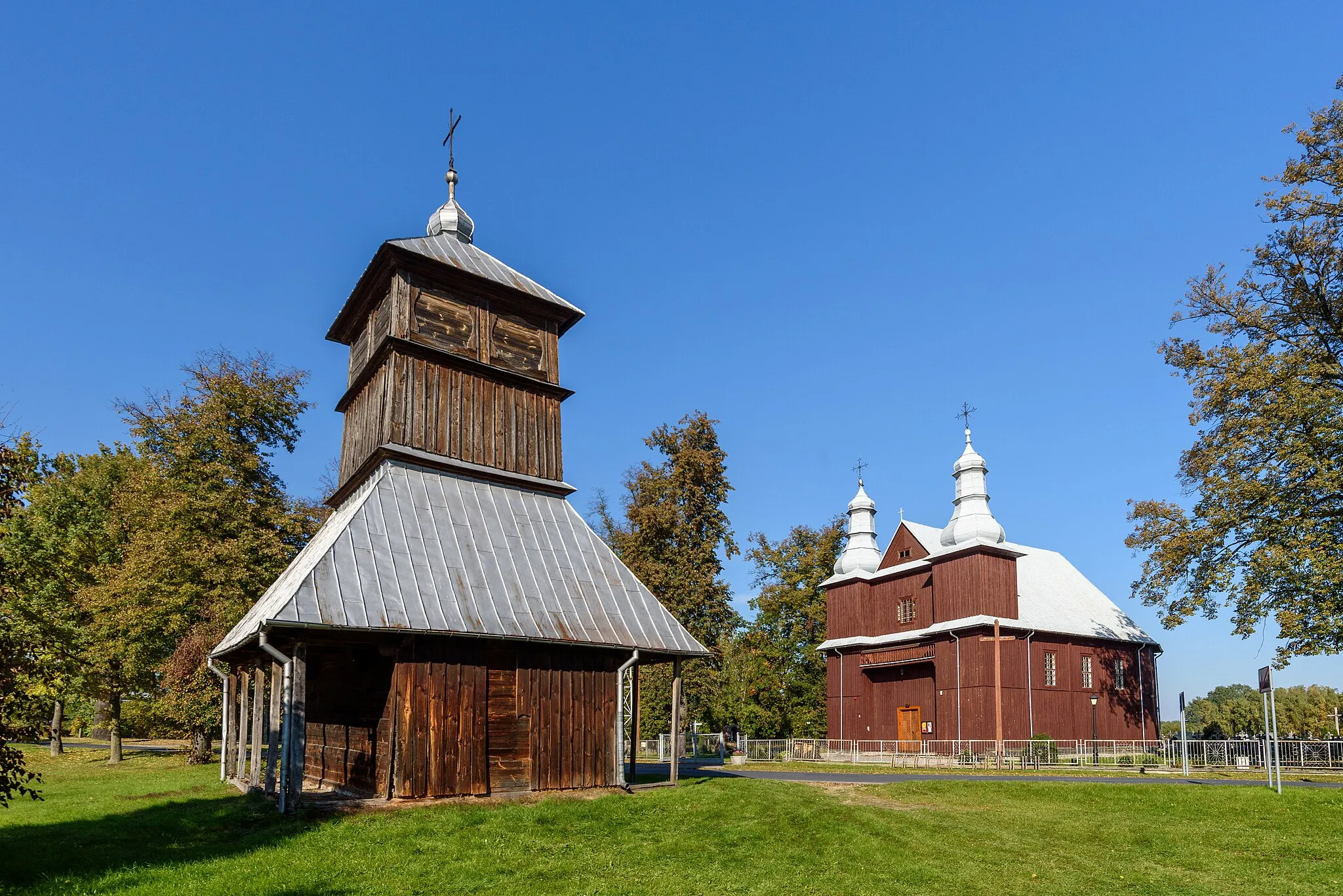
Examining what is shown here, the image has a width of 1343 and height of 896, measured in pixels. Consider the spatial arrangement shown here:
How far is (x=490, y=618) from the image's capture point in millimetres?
16516

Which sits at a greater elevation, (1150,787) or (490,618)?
(490,618)

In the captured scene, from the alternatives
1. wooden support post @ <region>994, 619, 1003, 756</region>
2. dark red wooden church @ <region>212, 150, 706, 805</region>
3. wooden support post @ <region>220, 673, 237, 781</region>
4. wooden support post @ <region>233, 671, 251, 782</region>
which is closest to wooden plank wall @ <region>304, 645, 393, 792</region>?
dark red wooden church @ <region>212, 150, 706, 805</region>

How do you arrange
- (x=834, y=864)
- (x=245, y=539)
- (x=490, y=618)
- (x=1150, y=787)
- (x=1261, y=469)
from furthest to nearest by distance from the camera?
(x=245, y=539), (x=1261, y=469), (x=1150, y=787), (x=490, y=618), (x=834, y=864)

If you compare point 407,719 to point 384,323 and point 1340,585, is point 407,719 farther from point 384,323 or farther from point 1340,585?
point 1340,585

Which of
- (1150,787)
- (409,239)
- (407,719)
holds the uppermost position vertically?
(409,239)

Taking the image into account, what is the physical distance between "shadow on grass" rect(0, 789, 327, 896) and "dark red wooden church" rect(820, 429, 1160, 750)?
93.0ft

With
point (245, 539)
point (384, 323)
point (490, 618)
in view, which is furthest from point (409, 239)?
point (245, 539)

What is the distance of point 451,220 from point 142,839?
55.6ft

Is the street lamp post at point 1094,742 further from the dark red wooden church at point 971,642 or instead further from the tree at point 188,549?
the tree at point 188,549

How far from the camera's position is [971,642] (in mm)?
36188

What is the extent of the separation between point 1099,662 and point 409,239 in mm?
35060

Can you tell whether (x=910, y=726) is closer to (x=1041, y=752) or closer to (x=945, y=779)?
(x=1041, y=752)

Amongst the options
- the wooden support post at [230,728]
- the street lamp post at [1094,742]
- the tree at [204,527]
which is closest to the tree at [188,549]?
the tree at [204,527]

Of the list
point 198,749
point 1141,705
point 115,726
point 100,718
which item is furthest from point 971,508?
point 100,718
